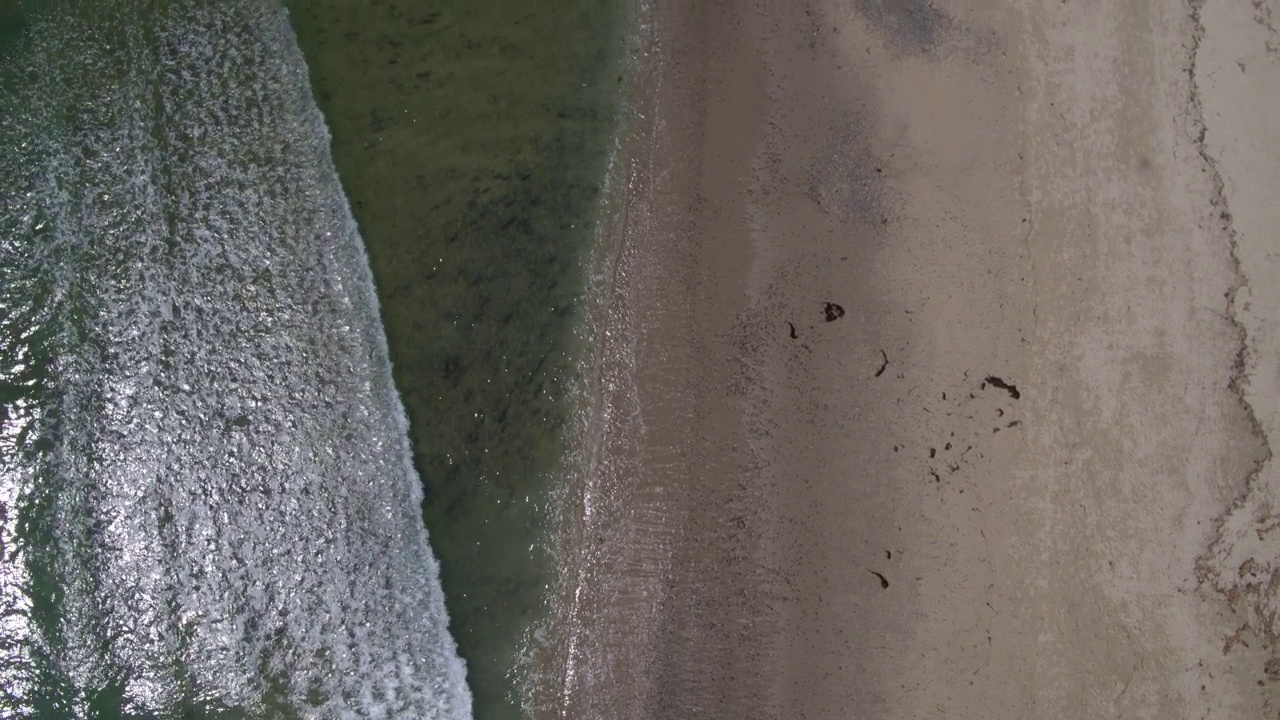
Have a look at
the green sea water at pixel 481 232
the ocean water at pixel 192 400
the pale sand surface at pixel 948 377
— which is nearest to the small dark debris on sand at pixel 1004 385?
the pale sand surface at pixel 948 377

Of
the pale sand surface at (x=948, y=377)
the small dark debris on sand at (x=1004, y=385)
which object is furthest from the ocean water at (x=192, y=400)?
the small dark debris on sand at (x=1004, y=385)

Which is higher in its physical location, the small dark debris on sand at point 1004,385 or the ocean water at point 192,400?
the small dark debris on sand at point 1004,385

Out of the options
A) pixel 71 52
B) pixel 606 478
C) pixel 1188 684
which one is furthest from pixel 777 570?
pixel 71 52

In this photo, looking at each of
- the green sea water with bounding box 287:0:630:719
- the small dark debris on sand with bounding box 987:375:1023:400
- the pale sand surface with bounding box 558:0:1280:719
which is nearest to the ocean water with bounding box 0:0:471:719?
the green sea water with bounding box 287:0:630:719

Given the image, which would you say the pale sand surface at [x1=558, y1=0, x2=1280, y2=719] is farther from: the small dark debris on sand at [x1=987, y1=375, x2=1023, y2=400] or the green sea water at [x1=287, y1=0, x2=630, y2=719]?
the green sea water at [x1=287, y1=0, x2=630, y2=719]

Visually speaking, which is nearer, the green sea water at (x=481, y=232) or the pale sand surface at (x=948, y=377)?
the pale sand surface at (x=948, y=377)

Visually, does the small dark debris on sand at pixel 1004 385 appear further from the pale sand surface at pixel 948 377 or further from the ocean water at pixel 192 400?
the ocean water at pixel 192 400

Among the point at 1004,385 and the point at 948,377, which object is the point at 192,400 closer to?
the point at 948,377

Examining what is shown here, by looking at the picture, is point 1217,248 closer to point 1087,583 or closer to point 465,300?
point 1087,583
